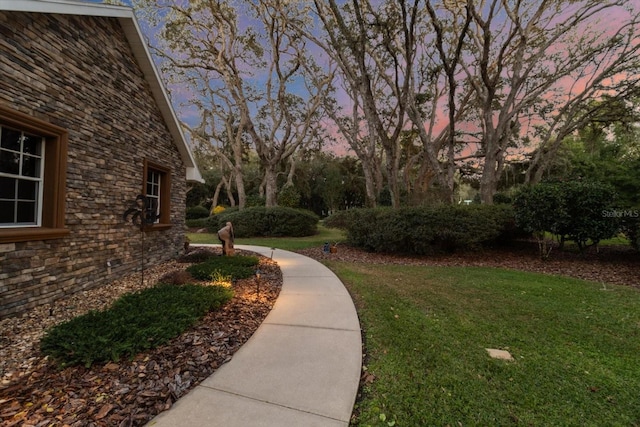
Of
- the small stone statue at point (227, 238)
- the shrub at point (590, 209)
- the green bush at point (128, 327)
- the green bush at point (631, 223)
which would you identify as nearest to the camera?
the green bush at point (128, 327)

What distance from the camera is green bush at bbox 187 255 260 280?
5.18m

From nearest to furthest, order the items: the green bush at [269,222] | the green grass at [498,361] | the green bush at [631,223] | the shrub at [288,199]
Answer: the green grass at [498,361] → the green bush at [631,223] → the green bush at [269,222] → the shrub at [288,199]

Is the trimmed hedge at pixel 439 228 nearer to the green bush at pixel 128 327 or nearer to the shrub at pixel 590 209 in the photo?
the shrub at pixel 590 209

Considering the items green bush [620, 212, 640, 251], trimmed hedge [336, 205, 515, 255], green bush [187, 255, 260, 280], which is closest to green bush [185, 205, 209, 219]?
green bush [187, 255, 260, 280]

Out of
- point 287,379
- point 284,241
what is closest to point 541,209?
point 287,379

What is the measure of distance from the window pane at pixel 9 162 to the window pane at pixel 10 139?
8cm

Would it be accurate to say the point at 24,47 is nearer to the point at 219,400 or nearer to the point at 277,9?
the point at 219,400

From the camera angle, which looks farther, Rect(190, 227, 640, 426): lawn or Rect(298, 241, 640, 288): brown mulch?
Rect(298, 241, 640, 288): brown mulch

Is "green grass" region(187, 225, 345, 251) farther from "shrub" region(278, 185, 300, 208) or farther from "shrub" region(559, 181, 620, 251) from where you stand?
"shrub" region(559, 181, 620, 251)

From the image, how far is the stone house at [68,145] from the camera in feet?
11.4

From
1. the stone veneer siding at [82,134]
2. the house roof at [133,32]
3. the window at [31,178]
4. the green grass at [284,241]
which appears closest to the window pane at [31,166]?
the window at [31,178]

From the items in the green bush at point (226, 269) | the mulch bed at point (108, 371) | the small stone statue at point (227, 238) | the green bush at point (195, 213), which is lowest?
the mulch bed at point (108, 371)

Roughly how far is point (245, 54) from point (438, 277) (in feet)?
49.1

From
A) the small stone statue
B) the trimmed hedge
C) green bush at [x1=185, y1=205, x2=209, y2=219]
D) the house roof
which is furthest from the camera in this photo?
green bush at [x1=185, y1=205, x2=209, y2=219]
